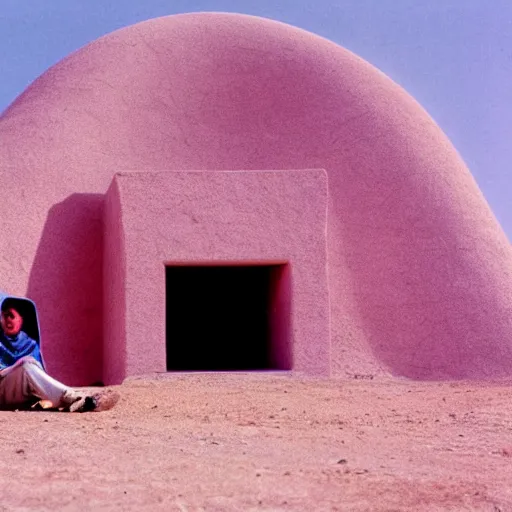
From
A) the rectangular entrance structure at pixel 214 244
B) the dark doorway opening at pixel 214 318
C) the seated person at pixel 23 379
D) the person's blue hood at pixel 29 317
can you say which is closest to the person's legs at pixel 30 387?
the seated person at pixel 23 379

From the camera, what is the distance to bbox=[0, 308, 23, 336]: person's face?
5809 mm

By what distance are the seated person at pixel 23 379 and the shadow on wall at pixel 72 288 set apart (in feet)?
13.1

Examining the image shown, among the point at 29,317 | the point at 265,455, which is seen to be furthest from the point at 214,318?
the point at 265,455

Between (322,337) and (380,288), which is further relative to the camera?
(380,288)

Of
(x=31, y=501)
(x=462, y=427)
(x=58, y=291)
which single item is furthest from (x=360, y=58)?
(x=31, y=501)

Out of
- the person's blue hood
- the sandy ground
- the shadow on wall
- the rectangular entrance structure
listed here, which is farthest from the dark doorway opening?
the person's blue hood

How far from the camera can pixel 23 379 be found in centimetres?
566

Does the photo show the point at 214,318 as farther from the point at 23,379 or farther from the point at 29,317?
the point at 23,379

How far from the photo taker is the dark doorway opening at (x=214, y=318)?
40.9ft

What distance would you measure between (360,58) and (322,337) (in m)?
5.56

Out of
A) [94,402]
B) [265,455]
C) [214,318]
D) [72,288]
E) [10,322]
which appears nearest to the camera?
[265,455]

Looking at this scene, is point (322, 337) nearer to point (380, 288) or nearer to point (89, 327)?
point (380, 288)

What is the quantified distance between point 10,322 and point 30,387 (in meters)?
0.51

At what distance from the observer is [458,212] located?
35.2 ft
